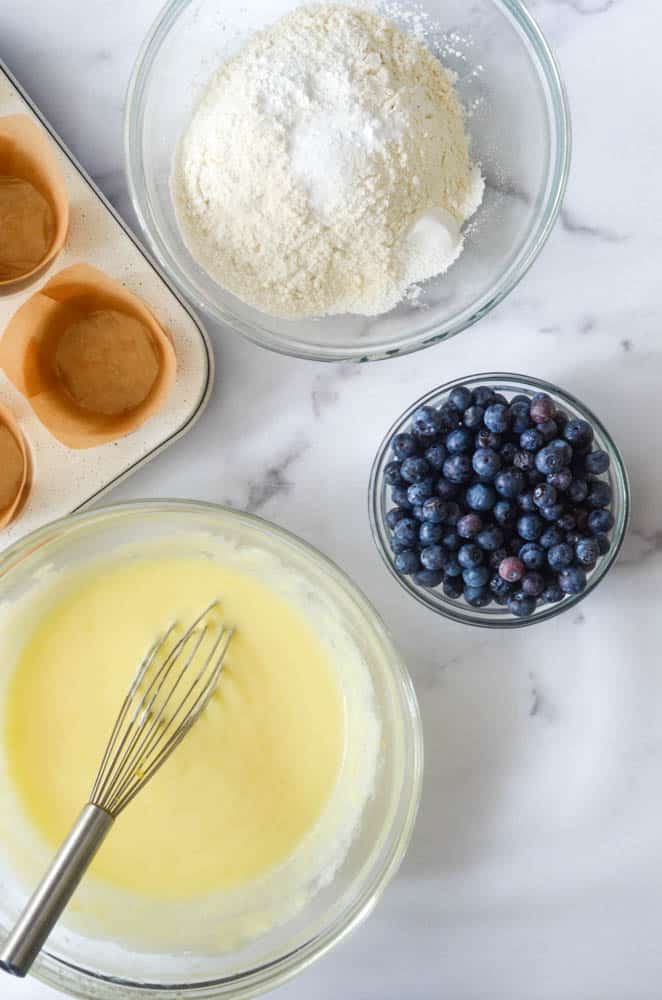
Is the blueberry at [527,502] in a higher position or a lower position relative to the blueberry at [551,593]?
higher

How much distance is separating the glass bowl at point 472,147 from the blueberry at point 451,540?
21cm

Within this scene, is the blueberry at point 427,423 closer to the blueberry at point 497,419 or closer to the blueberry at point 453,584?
the blueberry at point 497,419

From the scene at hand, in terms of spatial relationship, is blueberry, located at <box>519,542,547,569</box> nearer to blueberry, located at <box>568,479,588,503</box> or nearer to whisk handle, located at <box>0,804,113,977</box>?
blueberry, located at <box>568,479,588,503</box>

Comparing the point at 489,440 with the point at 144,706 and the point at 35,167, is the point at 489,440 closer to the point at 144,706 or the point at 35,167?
the point at 144,706

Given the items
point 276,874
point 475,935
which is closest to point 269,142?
point 276,874

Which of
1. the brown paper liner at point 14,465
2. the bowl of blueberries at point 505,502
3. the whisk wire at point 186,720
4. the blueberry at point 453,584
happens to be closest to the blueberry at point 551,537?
the bowl of blueberries at point 505,502

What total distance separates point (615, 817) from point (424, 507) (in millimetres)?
470

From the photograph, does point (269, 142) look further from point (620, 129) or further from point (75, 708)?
point (75, 708)

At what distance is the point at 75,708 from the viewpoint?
3.59 ft

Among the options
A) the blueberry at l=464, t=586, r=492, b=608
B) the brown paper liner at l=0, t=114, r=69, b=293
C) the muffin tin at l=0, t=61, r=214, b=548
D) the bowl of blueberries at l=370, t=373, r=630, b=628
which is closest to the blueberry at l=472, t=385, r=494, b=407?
the bowl of blueberries at l=370, t=373, r=630, b=628

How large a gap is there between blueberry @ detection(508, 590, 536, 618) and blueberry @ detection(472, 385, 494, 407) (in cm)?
21

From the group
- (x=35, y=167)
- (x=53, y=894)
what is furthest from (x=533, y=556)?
(x=35, y=167)

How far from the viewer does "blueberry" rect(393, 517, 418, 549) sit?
1043 mm

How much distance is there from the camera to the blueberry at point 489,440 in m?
1.02
